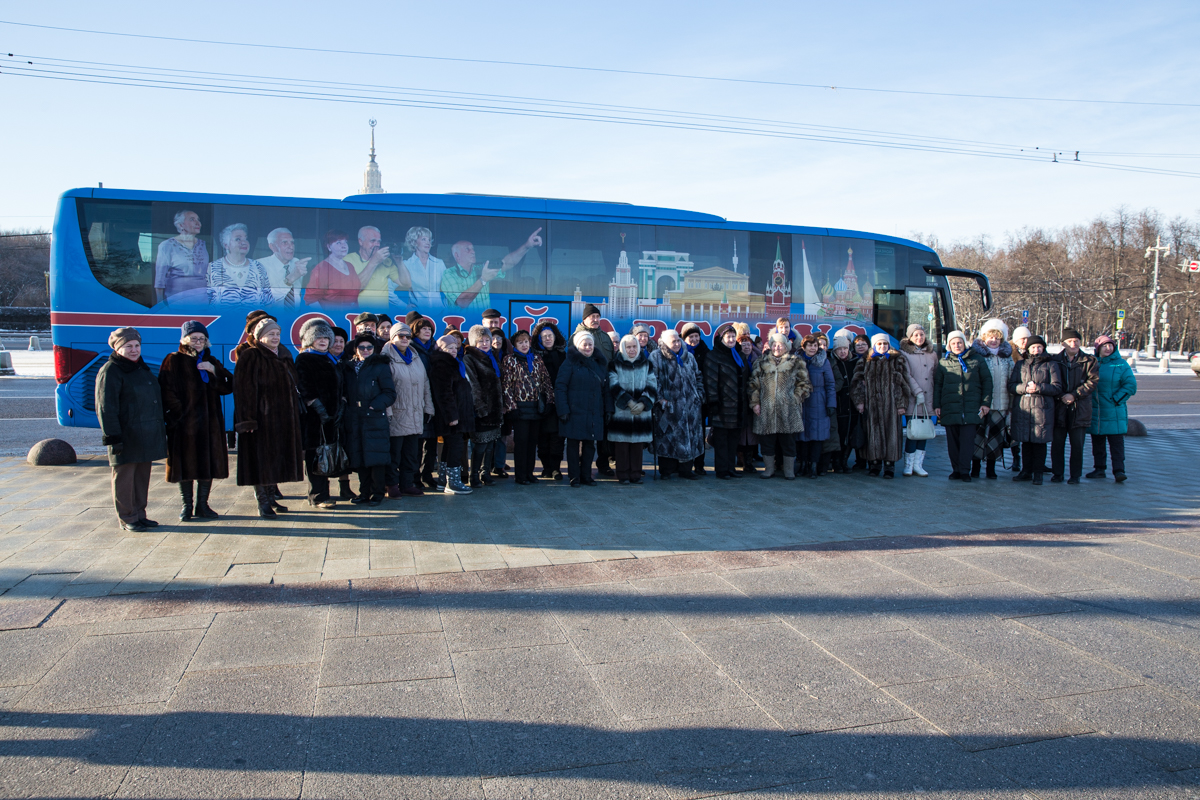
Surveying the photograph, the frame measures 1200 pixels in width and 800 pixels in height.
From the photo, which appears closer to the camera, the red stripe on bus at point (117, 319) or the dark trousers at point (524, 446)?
the dark trousers at point (524, 446)

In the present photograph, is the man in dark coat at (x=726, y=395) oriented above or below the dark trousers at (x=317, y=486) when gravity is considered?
above

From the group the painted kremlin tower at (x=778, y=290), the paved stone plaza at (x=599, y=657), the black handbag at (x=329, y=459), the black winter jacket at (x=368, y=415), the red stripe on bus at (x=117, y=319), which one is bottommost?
the paved stone plaza at (x=599, y=657)

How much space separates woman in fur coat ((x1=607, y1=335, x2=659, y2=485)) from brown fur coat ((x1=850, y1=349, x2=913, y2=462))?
2.72 meters

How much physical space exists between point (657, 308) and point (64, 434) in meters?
10.4

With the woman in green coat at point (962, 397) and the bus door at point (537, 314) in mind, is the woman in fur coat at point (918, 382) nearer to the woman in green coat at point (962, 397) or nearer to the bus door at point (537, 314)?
the woman in green coat at point (962, 397)

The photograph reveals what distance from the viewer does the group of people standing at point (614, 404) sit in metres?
6.94

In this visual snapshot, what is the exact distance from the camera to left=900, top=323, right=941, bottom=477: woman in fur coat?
31.1 ft

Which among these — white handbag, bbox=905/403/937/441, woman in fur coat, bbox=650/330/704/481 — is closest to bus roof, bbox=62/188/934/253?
woman in fur coat, bbox=650/330/704/481

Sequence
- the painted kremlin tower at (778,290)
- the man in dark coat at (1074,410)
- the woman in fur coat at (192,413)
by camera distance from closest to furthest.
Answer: the woman in fur coat at (192,413), the man in dark coat at (1074,410), the painted kremlin tower at (778,290)

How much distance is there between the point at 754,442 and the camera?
31.0 feet

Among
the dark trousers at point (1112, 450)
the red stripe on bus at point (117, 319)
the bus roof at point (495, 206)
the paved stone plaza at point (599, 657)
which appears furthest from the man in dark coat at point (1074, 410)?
the red stripe on bus at point (117, 319)

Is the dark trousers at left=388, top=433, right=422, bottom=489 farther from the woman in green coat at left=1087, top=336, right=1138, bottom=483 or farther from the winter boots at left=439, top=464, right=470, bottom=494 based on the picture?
the woman in green coat at left=1087, top=336, right=1138, bottom=483

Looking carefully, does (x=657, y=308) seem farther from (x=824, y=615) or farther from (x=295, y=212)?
(x=824, y=615)

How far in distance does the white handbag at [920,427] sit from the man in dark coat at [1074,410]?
1394 millimetres
